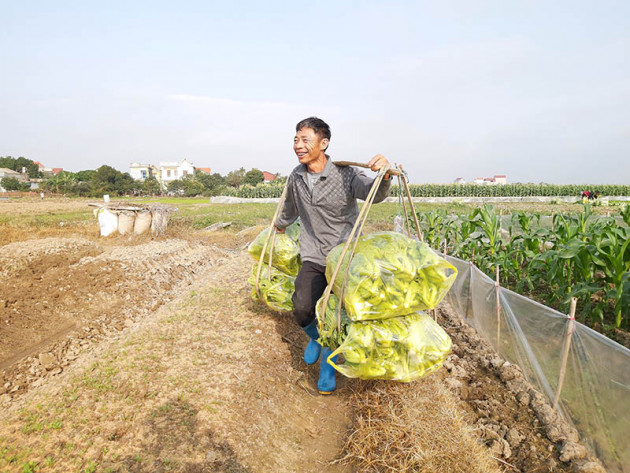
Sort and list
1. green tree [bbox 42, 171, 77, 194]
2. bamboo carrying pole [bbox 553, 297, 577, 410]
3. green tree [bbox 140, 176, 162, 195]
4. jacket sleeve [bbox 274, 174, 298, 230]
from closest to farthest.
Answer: bamboo carrying pole [bbox 553, 297, 577, 410] < jacket sleeve [bbox 274, 174, 298, 230] < green tree [bbox 42, 171, 77, 194] < green tree [bbox 140, 176, 162, 195]

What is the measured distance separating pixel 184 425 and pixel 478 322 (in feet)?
10.7

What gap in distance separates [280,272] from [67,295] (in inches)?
140

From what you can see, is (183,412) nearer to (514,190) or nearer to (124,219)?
(124,219)

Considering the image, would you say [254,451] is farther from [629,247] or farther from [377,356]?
[629,247]

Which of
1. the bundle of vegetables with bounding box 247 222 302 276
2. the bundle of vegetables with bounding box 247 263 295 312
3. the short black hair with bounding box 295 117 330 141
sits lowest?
the bundle of vegetables with bounding box 247 263 295 312

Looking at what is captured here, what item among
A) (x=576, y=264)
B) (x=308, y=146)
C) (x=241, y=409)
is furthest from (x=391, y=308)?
(x=576, y=264)

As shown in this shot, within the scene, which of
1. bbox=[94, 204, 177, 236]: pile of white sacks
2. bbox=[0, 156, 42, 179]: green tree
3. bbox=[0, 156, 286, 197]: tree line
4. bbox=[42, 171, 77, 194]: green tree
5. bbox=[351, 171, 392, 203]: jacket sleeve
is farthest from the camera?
bbox=[0, 156, 42, 179]: green tree

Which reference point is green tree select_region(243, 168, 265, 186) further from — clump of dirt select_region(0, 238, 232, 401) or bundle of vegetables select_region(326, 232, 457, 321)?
bundle of vegetables select_region(326, 232, 457, 321)

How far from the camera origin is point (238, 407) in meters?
2.55

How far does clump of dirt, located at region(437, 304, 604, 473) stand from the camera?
7.54 ft

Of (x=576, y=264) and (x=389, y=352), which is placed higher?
(x=576, y=264)

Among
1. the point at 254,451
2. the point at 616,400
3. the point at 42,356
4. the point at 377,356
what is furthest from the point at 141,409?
the point at 616,400

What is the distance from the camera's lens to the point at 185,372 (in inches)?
112

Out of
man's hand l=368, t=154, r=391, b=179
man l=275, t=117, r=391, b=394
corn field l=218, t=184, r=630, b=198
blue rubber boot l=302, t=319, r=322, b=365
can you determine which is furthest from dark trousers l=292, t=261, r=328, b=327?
corn field l=218, t=184, r=630, b=198
